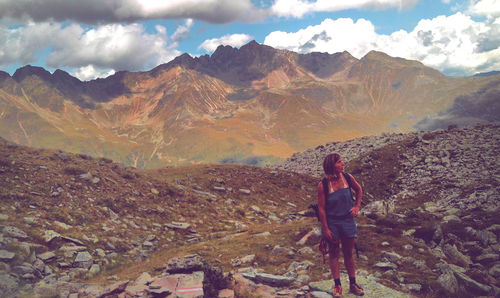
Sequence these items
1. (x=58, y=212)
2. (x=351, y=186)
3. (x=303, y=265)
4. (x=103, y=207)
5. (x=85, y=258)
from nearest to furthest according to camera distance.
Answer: (x=351, y=186) < (x=303, y=265) < (x=85, y=258) < (x=58, y=212) < (x=103, y=207)

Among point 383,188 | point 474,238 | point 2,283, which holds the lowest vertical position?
point 383,188

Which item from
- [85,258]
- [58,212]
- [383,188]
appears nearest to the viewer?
[85,258]

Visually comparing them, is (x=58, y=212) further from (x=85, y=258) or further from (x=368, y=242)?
(x=368, y=242)

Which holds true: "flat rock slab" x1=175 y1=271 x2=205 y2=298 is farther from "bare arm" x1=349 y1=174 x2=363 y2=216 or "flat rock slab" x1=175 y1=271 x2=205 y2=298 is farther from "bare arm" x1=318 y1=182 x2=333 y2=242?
"bare arm" x1=349 y1=174 x2=363 y2=216

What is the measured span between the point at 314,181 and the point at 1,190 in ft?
116

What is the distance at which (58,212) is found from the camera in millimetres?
19750

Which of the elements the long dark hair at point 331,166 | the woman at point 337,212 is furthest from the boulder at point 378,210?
the long dark hair at point 331,166

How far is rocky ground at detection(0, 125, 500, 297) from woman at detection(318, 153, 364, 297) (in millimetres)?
1291

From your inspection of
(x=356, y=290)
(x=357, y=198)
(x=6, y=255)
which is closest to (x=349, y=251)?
(x=356, y=290)

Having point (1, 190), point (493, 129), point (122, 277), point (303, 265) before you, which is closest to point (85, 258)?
point (122, 277)

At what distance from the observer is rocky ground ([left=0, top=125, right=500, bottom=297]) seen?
11500 millimetres

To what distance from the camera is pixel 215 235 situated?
24.6 m

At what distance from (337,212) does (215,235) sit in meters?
16.2

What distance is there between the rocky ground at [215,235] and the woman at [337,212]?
4.24 feet
